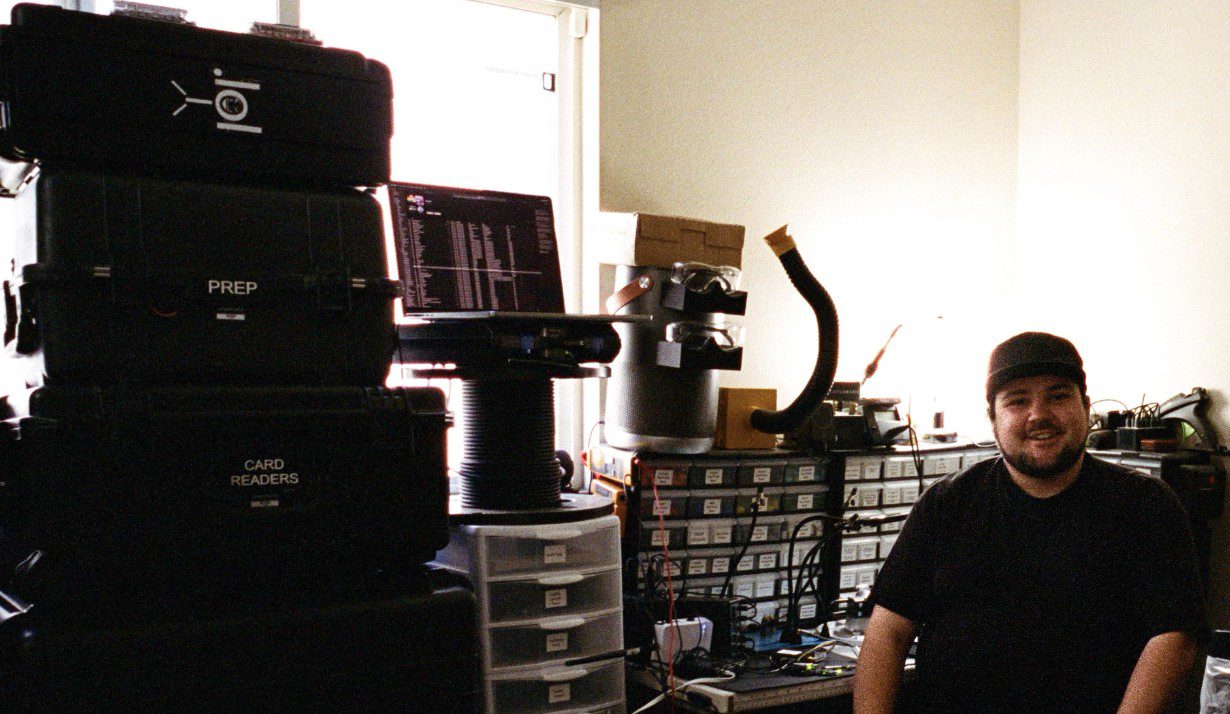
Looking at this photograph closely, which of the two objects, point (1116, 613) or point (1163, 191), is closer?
point (1116, 613)

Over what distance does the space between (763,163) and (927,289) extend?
32.7 inches

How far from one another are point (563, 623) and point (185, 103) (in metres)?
1.23

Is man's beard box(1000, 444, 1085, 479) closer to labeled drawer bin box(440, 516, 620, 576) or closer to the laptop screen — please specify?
labeled drawer bin box(440, 516, 620, 576)

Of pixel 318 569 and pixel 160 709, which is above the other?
pixel 318 569

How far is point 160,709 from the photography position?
1.44 metres

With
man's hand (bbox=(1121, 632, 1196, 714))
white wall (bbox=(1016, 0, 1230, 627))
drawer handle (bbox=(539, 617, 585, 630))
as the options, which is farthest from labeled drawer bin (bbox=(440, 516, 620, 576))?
white wall (bbox=(1016, 0, 1230, 627))

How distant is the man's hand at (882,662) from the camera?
1.93 meters

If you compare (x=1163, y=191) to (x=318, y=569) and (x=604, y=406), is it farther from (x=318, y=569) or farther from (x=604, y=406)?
(x=318, y=569)

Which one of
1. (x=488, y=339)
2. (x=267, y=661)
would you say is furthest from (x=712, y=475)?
(x=267, y=661)

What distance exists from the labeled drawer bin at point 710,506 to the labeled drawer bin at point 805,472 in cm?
19

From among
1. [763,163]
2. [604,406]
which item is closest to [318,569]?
[604,406]

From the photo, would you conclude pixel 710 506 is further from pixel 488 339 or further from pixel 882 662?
pixel 488 339

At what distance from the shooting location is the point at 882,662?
195 centimetres

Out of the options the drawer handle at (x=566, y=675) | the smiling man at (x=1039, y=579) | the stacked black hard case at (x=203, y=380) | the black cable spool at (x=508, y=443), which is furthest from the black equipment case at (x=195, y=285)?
the smiling man at (x=1039, y=579)
